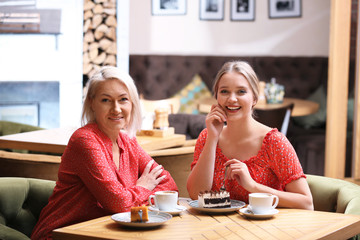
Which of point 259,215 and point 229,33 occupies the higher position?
point 229,33

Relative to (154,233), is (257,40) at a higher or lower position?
higher

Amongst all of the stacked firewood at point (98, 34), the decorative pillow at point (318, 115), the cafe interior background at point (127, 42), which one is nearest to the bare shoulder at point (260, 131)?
the cafe interior background at point (127, 42)

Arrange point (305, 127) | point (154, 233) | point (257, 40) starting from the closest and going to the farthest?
point (154, 233), point (305, 127), point (257, 40)

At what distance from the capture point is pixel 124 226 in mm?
1760

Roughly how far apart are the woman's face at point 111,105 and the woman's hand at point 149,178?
0.75ft

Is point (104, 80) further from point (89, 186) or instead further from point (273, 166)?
point (273, 166)

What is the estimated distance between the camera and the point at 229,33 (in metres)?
6.81

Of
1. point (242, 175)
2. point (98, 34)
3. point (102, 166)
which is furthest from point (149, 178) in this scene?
point (98, 34)

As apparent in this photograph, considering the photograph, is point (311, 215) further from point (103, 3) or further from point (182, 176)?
point (103, 3)

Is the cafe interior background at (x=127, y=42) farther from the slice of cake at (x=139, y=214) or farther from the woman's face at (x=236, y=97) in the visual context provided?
the slice of cake at (x=139, y=214)

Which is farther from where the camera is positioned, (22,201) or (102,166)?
(22,201)

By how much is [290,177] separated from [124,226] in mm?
677

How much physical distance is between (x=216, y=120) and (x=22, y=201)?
2.85 ft

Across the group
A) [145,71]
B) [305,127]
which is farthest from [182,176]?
[145,71]
